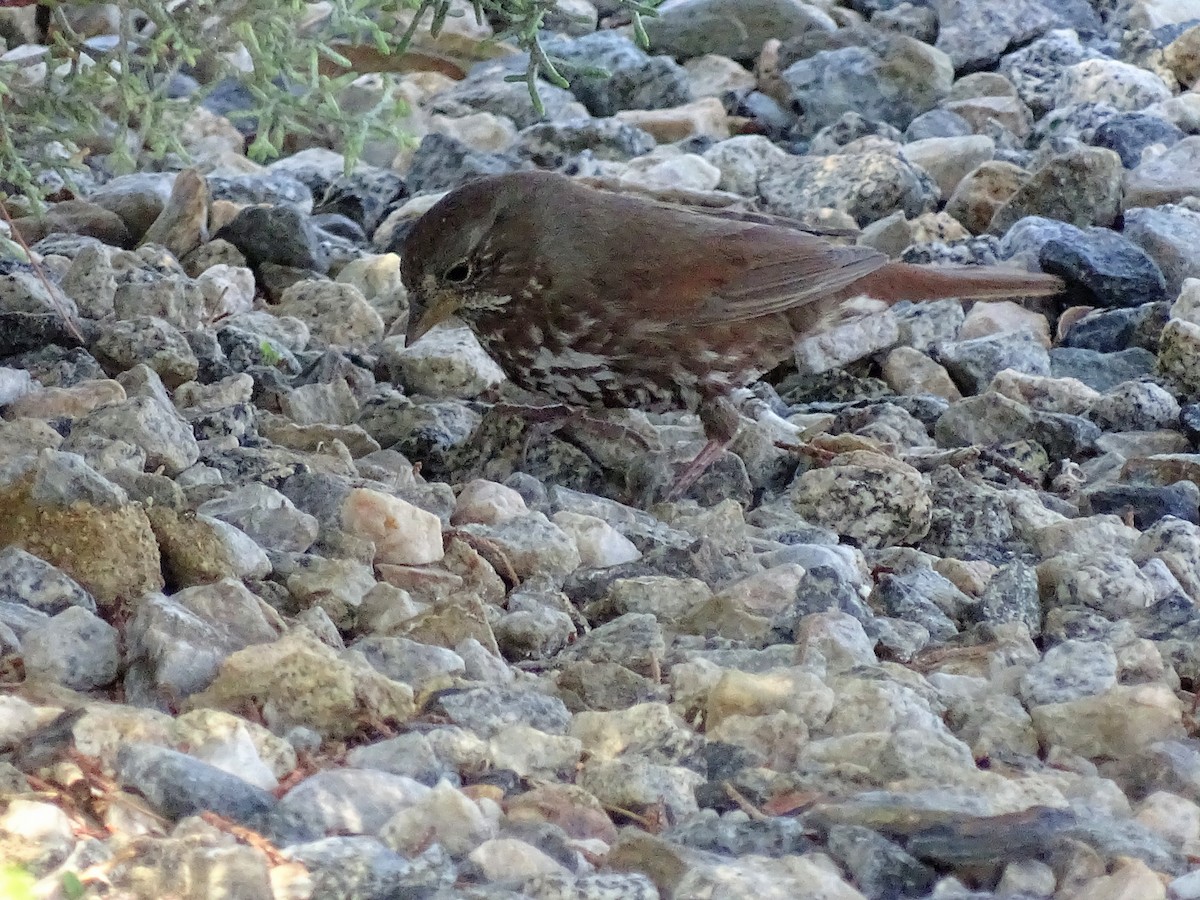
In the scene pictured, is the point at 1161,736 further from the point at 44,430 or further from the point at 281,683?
the point at 44,430

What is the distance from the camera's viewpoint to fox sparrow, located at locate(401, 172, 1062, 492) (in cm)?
423

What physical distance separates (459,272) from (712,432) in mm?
770

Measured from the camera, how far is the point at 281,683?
2.33 meters

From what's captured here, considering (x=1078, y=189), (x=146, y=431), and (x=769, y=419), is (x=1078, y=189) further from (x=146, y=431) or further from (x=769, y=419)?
(x=146, y=431)

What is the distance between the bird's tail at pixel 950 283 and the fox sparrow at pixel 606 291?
0.26 m

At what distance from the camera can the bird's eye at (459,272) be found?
14.1ft

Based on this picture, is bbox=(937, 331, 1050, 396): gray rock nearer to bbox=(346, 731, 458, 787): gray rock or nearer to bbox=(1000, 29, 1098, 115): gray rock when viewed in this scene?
bbox=(1000, 29, 1098, 115): gray rock

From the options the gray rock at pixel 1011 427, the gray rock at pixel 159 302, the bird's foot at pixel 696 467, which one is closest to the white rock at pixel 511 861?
the bird's foot at pixel 696 467

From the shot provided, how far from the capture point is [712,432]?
4.25 m

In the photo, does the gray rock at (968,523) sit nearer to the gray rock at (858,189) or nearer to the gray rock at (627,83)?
the gray rock at (858,189)

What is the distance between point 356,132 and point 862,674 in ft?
7.14

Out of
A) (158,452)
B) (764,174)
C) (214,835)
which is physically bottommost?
(764,174)

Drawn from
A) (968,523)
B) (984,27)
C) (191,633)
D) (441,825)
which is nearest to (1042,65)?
(984,27)

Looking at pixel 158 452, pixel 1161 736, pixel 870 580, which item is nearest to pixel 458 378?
pixel 158 452
